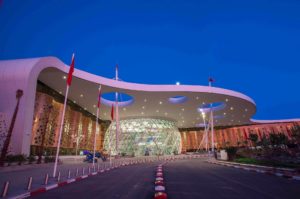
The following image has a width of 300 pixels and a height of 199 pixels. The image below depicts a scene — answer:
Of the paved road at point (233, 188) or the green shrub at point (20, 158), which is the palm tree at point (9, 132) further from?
the paved road at point (233, 188)

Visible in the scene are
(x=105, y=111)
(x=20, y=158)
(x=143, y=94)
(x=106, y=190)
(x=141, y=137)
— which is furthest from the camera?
(x=141, y=137)

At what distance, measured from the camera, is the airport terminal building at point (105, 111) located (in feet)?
68.9

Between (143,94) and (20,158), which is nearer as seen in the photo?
(20,158)

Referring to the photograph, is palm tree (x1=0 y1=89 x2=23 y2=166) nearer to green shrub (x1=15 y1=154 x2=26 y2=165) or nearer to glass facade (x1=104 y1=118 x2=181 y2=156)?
green shrub (x1=15 y1=154 x2=26 y2=165)

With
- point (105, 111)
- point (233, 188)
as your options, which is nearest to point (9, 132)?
point (233, 188)

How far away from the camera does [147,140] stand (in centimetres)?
5503

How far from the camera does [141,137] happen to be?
5481 centimetres

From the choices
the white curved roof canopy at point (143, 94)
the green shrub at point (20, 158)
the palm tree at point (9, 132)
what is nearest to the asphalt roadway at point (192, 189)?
the palm tree at point (9, 132)

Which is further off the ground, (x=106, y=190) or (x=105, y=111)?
(x=105, y=111)

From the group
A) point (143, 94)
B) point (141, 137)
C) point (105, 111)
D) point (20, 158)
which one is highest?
point (143, 94)

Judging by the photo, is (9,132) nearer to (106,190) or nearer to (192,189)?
(106,190)

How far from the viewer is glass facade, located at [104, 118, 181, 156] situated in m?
54.7

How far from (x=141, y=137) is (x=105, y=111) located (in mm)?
12675

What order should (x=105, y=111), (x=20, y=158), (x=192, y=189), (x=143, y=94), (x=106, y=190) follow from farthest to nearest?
(x=105, y=111) < (x=143, y=94) < (x=20, y=158) < (x=106, y=190) < (x=192, y=189)
